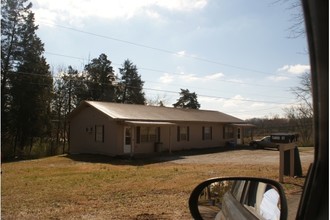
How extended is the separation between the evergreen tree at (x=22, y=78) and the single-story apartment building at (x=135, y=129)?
359 centimetres

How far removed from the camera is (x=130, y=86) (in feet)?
→ 169

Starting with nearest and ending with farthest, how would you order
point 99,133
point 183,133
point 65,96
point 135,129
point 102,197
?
point 102,197
point 135,129
point 99,133
point 183,133
point 65,96

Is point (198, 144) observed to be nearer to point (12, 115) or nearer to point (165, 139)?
point (165, 139)

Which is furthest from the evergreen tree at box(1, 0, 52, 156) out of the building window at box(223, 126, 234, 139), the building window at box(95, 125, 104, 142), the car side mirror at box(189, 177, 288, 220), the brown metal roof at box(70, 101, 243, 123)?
the car side mirror at box(189, 177, 288, 220)

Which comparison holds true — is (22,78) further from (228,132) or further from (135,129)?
(228,132)

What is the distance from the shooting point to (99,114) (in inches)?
1006

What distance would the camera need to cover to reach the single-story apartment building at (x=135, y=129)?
944 inches

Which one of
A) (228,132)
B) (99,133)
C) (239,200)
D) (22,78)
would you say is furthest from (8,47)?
(239,200)

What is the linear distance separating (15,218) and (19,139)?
2477 centimetres

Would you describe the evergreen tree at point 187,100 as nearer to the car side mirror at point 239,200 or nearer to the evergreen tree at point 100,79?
the evergreen tree at point 100,79

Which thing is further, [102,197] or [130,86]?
[130,86]

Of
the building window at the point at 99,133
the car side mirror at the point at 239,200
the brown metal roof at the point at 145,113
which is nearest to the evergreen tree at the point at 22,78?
the brown metal roof at the point at 145,113

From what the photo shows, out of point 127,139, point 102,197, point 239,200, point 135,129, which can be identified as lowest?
point 102,197

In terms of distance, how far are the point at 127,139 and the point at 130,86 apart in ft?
91.4
